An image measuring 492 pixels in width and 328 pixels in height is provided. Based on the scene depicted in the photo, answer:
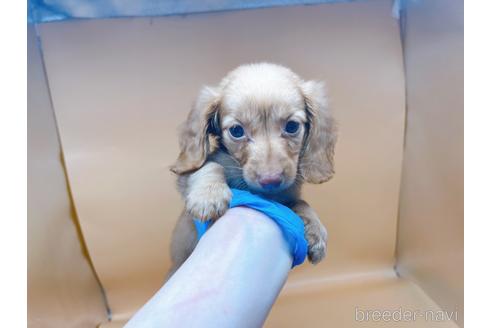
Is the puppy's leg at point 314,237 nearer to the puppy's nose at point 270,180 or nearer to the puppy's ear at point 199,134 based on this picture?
the puppy's nose at point 270,180

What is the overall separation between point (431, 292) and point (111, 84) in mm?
1797

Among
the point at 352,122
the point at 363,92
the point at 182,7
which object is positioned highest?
the point at 182,7

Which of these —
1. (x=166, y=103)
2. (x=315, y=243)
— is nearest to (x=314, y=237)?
(x=315, y=243)

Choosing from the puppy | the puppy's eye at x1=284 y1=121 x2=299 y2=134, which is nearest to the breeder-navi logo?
the puppy

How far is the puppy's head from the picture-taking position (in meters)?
1.39

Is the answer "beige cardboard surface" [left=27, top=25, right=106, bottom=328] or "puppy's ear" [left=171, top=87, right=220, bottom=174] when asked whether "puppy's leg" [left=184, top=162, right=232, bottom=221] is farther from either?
"beige cardboard surface" [left=27, top=25, right=106, bottom=328]

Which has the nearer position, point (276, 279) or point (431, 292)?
point (276, 279)

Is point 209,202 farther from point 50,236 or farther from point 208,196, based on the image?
point 50,236

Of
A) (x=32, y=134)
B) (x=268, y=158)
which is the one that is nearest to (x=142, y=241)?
(x=32, y=134)

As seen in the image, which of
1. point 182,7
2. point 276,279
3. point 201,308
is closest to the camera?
point 201,308

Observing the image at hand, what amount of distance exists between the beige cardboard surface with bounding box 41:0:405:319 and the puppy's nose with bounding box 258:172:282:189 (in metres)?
0.95

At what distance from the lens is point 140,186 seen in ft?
7.33

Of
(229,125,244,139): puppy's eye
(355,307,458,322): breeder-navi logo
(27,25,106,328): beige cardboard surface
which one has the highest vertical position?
(229,125,244,139): puppy's eye

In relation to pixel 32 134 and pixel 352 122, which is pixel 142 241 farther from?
pixel 352 122
